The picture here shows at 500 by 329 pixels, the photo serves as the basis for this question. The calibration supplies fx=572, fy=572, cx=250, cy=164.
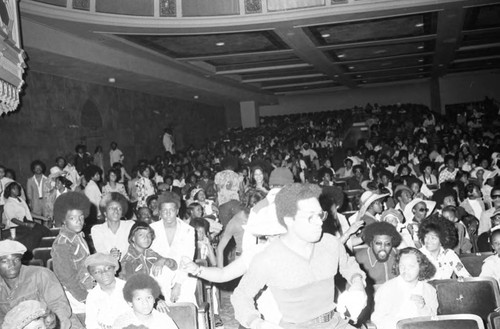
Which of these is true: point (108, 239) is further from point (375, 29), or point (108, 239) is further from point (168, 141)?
point (168, 141)

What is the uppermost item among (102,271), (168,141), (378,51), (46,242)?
(378,51)

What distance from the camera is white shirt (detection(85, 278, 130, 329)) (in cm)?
420

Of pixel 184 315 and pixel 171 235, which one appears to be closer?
pixel 184 315

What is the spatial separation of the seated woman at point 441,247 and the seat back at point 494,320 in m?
1.07

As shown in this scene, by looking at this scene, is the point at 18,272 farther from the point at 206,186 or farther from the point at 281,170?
the point at 206,186

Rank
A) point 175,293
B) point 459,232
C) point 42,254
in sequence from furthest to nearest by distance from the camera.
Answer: point 459,232, point 42,254, point 175,293

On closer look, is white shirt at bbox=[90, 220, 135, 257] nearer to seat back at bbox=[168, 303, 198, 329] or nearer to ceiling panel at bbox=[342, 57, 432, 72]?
seat back at bbox=[168, 303, 198, 329]

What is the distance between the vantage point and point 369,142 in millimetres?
19516

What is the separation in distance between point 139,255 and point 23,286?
1085 millimetres

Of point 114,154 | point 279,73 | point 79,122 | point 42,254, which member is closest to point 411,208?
point 42,254

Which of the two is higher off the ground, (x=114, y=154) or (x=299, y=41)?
(x=299, y=41)

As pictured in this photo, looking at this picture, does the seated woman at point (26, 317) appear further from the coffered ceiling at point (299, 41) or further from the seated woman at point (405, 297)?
the coffered ceiling at point (299, 41)

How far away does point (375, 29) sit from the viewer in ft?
49.3

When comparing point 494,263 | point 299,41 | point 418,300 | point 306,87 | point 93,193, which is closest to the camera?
point 418,300
